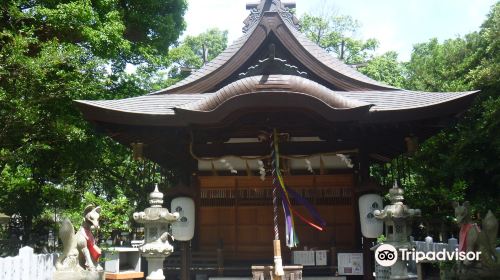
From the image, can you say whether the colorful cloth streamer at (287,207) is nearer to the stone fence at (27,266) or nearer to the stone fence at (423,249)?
the stone fence at (423,249)

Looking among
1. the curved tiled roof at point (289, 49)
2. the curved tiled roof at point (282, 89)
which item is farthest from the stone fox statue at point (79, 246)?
the curved tiled roof at point (289, 49)

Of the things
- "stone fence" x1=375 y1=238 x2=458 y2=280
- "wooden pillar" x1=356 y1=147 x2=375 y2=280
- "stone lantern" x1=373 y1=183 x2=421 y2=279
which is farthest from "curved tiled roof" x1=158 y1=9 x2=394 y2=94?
"stone fence" x1=375 y1=238 x2=458 y2=280

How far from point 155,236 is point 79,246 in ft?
4.30

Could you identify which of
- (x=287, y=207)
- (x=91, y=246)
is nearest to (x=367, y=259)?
(x=287, y=207)

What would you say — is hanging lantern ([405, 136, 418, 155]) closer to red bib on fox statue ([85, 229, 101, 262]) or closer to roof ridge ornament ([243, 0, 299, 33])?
roof ridge ornament ([243, 0, 299, 33])

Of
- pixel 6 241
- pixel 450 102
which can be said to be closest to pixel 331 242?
pixel 450 102

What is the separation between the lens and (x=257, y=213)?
10.6 meters

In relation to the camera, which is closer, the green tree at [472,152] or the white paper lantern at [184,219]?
the white paper lantern at [184,219]

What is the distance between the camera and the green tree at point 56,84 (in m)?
9.61

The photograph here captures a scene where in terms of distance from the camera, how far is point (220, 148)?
977 centimetres

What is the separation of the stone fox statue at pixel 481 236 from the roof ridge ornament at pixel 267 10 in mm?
5941

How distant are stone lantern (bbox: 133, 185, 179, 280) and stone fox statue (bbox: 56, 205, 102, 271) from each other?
822 mm

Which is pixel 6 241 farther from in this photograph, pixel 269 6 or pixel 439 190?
pixel 439 190

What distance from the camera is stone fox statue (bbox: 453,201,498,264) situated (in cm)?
750
